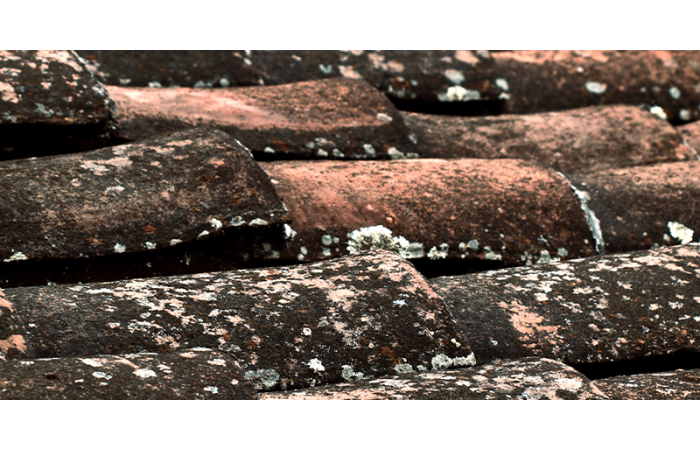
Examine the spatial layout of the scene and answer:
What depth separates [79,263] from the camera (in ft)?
6.79

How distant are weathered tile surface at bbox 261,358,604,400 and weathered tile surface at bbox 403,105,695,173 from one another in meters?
1.73

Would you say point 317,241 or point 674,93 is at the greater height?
point 674,93

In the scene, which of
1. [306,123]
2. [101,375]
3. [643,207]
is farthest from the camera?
[306,123]

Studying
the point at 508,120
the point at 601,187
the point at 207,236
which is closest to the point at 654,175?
the point at 601,187

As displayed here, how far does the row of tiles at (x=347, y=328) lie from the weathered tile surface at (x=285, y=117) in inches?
38.1

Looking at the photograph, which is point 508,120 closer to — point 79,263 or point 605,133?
point 605,133

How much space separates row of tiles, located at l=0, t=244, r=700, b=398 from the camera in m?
1.50

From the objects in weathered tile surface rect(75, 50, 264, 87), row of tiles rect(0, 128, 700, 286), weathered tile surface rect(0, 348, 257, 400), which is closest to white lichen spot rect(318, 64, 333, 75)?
weathered tile surface rect(75, 50, 264, 87)

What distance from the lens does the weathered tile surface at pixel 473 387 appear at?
1.54 metres

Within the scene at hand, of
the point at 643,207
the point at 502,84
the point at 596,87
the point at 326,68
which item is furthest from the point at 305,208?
the point at 596,87

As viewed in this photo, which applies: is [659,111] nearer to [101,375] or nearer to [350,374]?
[350,374]

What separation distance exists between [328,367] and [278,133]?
1.45 metres

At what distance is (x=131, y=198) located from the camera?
2172 mm

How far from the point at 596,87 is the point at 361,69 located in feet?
4.51
